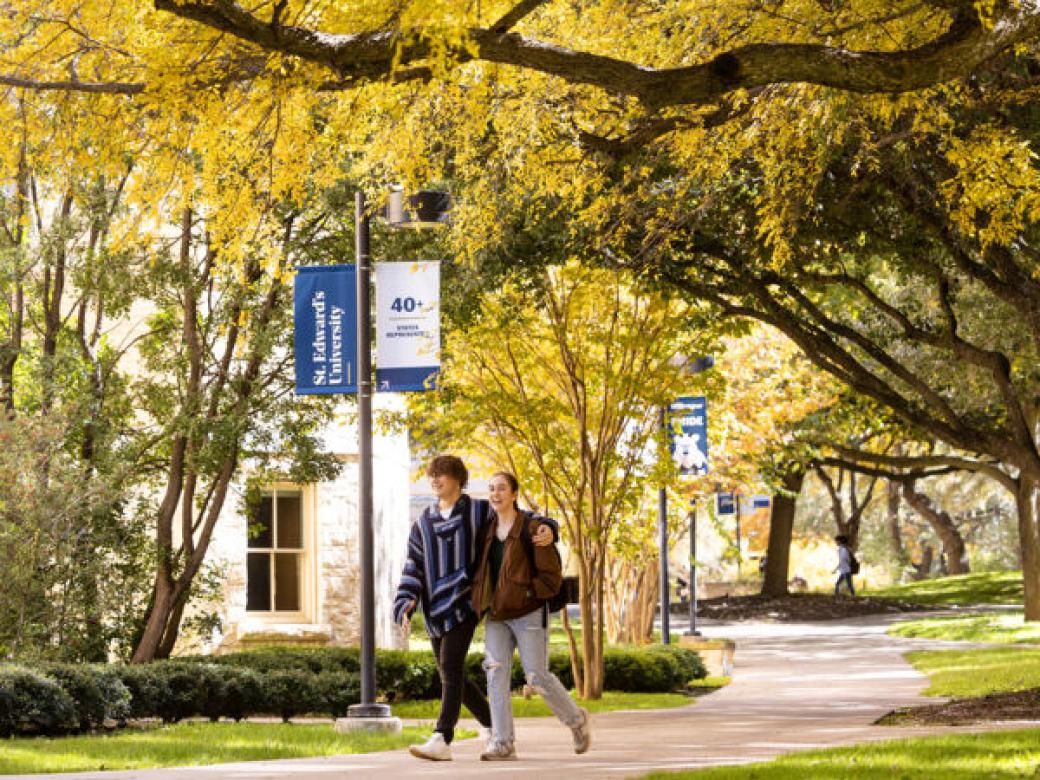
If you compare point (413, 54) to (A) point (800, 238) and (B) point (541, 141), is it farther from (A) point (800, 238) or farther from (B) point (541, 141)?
(A) point (800, 238)

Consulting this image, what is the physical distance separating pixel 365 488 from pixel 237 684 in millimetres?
2322

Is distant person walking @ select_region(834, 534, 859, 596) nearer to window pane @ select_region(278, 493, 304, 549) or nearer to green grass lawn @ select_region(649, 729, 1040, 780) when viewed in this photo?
window pane @ select_region(278, 493, 304, 549)

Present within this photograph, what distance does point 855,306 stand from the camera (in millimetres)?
28219

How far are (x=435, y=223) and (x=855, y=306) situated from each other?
1368 centimetres

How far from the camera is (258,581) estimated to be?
2519 centimetres

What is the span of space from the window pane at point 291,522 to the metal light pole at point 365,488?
9.99 meters

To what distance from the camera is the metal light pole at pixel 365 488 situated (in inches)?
590

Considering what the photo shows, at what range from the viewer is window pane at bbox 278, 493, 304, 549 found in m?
25.4

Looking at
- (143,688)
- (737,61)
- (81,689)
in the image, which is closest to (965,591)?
(143,688)

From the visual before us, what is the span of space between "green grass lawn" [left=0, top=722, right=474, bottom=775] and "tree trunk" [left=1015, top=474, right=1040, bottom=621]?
69.4 ft

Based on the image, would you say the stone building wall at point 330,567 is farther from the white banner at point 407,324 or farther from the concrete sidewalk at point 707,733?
the white banner at point 407,324

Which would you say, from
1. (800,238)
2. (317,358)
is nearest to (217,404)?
(317,358)

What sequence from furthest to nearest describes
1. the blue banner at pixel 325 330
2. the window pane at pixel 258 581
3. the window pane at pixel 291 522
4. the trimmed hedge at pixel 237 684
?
1. the window pane at pixel 291 522
2. the window pane at pixel 258 581
3. the blue banner at pixel 325 330
4. the trimmed hedge at pixel 237 684

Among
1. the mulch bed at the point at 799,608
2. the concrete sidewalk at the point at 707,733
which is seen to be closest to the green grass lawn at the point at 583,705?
the concrete sidewalk at the point at 707,733
